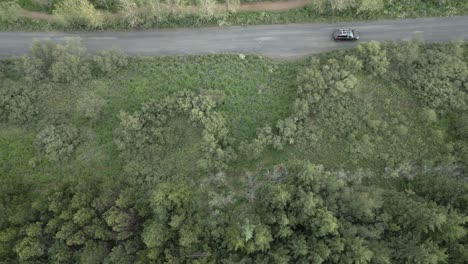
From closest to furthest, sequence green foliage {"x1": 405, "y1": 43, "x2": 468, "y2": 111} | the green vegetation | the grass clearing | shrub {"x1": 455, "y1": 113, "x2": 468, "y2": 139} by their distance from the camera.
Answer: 1. shrub {"x1": 455, "y1": 113, "x2": 468, "y2": 139}
2. the grass clearing
3. green foliage {"x1": 405, "y1": 43, "x2": 468, "y2": 111}
4. the green vegetation

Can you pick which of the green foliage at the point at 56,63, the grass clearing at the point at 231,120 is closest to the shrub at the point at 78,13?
the green foliage at the point at 56,63

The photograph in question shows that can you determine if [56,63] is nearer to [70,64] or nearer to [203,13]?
[70,64]

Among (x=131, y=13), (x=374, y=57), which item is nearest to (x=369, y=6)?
(x=374, y=57)

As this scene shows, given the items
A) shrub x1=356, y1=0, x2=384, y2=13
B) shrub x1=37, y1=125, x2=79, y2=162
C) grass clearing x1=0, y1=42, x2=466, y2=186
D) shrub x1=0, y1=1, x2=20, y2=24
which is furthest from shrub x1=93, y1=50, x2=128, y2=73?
shrub x1=356, y1=0, x2=384, y2=13

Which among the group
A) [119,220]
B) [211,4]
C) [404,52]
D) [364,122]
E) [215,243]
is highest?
[211,4]

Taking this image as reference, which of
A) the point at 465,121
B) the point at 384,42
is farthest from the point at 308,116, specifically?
the point at 465,121

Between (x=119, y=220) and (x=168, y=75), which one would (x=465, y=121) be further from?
(x=119, y=220)

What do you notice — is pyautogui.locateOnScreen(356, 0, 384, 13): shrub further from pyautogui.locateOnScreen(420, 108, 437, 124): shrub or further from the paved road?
pyautogui.locateOnScreen(420, 108, 437, 124): shrub
